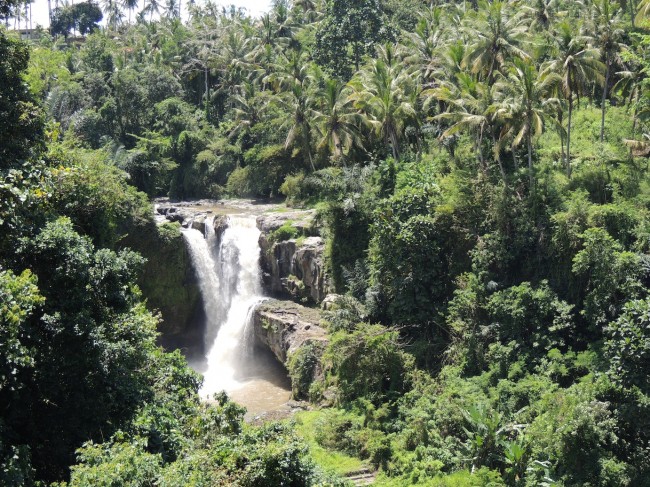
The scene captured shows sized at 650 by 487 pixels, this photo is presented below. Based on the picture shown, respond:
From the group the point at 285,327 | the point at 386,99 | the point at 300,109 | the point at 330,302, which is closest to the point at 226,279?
the point at 285,327

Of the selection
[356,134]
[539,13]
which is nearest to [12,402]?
[356,134]

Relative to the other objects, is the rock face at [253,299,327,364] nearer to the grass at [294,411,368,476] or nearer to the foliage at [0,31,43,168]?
the grass at [294,411,368,476]

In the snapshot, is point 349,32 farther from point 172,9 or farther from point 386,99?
point 172,9

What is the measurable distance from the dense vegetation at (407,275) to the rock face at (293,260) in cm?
127

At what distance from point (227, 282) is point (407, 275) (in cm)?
1222

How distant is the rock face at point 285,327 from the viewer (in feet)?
104

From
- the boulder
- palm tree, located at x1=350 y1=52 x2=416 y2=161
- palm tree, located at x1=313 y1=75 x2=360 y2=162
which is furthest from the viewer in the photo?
palm tree, located at x1=313 y1=75 x2=360 y2=162

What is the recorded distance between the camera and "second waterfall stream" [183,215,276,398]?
36594mm

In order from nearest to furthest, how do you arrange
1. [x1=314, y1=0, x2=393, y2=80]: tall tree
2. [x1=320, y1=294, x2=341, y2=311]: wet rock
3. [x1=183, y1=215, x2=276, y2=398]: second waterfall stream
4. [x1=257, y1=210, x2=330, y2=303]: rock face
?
[x1=320, y1=294, x2=341, y2=311]: wet rock < [x1=257, y1=210, x2=330, y2=303]: rock face < [x1=183, y1=215, x2=276, y2=398]: second waterfall stream < [x1=314, y1=0, x2=393, y2=80]: tall tree

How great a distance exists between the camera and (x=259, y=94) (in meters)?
52.8

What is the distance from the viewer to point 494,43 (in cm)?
3325

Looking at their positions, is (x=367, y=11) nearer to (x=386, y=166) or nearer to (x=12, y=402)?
(x=386, y=166)

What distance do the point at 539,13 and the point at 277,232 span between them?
22.0m

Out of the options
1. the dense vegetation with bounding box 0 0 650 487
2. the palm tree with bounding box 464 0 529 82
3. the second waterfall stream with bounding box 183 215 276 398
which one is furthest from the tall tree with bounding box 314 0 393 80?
the second waterfall stream with bounding box 183 215 276 398
